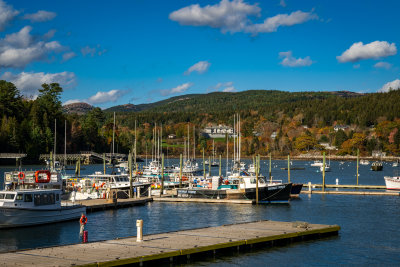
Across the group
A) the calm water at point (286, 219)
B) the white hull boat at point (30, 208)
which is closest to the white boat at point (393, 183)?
the calm water at point (286, 219)

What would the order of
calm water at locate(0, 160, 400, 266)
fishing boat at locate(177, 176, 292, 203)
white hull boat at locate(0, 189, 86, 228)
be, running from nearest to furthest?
calm water at locate(0, 160, 400, 266) → white hull boat at locate(0, 189, 86, 228) → fishing boat at locate(177, 176, 292, 203)

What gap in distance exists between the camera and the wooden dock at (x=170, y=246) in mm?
25625

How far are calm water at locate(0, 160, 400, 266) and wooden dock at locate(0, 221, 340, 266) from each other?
2.27ft

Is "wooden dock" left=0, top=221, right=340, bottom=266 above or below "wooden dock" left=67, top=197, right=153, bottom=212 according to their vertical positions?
below

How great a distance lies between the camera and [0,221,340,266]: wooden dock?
84.1 ft

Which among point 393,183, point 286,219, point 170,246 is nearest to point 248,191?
point 286,219

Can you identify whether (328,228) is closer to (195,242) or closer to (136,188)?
(195,242)

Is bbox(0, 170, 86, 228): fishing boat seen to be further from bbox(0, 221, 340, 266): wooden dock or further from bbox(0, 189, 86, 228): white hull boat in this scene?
bbox(0, 221, 340, 266): wooden dock

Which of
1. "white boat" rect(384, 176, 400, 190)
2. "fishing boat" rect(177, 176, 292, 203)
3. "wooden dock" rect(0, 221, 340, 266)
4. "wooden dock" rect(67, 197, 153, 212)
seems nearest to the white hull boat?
"wooden dock" rect(67, 197, 153, 212)

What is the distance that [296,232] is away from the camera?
1389 inches

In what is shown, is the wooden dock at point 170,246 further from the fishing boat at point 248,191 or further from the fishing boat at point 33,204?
the fishing boat at point 248,191

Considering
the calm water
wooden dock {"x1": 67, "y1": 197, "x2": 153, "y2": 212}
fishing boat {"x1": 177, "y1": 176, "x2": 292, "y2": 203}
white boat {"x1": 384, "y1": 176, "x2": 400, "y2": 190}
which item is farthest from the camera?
white boat {"x1": 384, "y1": 176, "x2": 400, "y2": 190}

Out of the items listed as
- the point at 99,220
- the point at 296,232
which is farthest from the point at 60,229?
the point at 296,232

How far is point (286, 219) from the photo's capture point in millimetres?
49188
